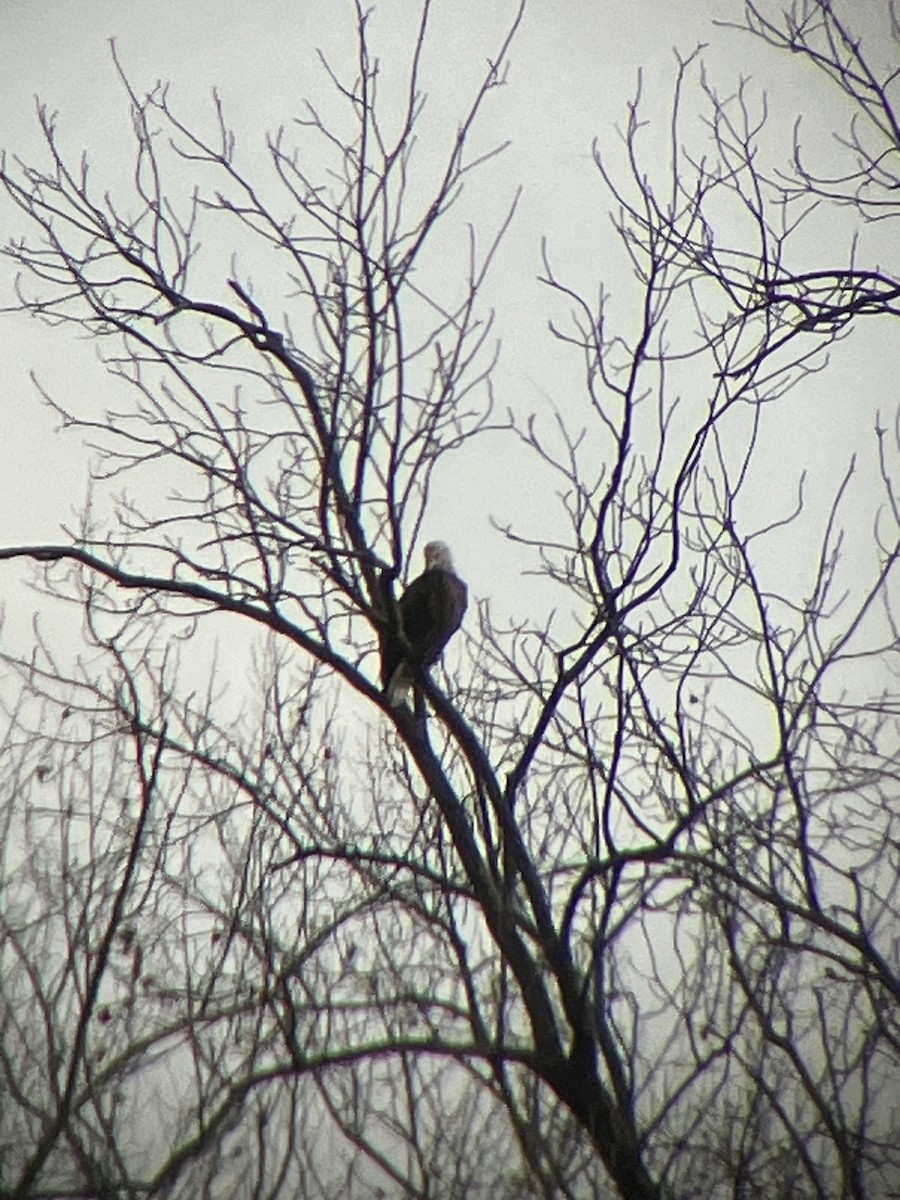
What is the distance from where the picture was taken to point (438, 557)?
5504 millimetres

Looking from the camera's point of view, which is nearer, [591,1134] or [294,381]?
[591,1134]

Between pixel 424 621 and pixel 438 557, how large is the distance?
3.05 ft

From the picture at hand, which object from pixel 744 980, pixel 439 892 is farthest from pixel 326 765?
pixel 744 980

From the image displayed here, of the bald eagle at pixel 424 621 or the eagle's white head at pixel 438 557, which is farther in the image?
the eagle's white head at pixel 438 557

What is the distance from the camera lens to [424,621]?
15.2 feet

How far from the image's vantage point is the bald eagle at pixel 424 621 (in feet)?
12.0

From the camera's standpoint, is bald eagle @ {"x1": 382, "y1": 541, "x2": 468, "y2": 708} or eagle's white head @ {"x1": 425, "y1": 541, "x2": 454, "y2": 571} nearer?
bald eagle @ {"x1": 382, "y1": 541, "x2": 468, "y2": 708}

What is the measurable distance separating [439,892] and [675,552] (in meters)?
1.26

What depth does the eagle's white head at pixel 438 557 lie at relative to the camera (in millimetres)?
5418

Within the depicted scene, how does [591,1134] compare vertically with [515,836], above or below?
below

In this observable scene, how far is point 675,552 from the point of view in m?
2.90

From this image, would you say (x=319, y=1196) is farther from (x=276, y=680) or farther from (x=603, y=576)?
(x=603, y=576)

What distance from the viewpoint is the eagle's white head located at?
542 centimetres

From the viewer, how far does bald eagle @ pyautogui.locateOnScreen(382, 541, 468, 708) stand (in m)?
3.64
